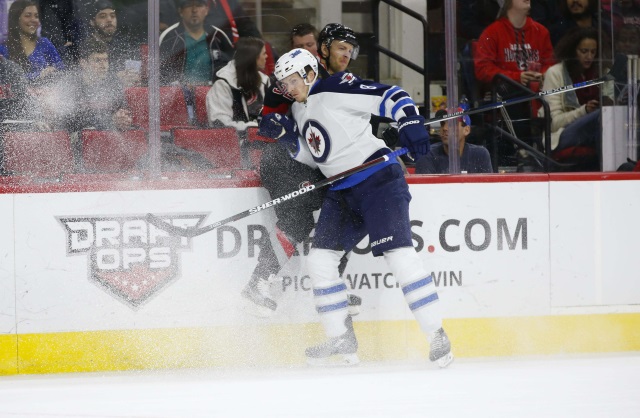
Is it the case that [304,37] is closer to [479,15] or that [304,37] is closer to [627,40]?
[479,15]

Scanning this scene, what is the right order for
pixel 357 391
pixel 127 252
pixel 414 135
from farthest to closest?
pixel 127 252, pixel 414 135, pixel 357 391

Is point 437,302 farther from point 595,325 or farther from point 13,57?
point 13,57

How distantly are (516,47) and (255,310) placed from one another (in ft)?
5.41

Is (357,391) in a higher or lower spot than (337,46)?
lower

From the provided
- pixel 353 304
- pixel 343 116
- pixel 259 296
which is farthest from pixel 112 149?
pixel 353 304

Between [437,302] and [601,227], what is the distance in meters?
0.97

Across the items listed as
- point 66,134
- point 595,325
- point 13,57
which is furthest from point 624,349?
point 13,57

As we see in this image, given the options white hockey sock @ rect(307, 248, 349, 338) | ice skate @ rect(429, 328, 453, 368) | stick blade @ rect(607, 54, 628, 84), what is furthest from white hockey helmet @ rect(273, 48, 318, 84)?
stick blade @ rect(607, 54, 628, 84)

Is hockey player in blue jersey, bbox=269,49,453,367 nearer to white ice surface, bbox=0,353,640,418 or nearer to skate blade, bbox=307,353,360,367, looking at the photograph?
skate blade, bbox=307,353,360,367

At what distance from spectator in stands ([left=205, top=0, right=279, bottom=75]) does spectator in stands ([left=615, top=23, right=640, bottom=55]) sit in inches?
60.8

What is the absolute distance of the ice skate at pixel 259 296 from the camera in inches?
168

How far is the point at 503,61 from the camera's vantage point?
4574mm

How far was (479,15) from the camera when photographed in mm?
4527

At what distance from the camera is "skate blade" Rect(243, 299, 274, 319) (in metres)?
4.28
